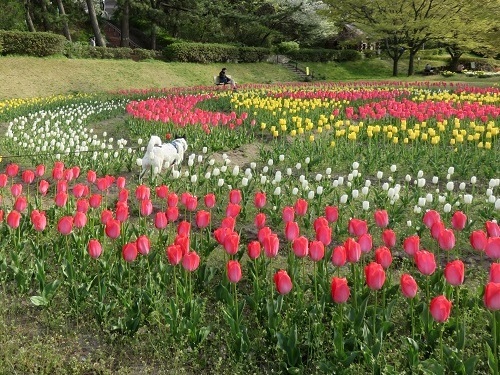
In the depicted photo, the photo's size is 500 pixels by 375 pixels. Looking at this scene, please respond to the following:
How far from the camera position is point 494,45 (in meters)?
42.0

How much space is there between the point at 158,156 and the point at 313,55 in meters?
39.2

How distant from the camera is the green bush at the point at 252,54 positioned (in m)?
38.7

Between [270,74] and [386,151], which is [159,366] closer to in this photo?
[386,151]

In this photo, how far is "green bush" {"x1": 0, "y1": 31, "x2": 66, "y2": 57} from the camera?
25.9 meters

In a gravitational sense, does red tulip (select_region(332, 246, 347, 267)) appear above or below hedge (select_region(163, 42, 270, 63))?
below

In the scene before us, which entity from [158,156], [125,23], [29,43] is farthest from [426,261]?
[125,23]

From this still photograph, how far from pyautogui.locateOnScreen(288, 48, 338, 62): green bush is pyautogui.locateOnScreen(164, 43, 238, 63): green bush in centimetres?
682

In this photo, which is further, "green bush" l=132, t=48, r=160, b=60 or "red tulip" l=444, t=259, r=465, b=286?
"green bush" l=132, t=48, r=160, b=60

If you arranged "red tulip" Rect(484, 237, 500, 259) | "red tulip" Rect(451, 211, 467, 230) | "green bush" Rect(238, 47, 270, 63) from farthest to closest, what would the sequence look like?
"green bush" Rect(238, 47, 270, 63) < "red tulip" Rect(451, 211, 467, 230) < "red tulip" Rect(484, 237, 500, 259)

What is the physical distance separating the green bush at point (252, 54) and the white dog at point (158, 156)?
32.4 meters

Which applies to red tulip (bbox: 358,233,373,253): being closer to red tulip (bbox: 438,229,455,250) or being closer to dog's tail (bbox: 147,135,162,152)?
red tulip (bbox: 438,229,455,250)

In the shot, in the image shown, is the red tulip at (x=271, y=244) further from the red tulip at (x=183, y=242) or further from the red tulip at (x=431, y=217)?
the red tulip at (x=431, y=217)

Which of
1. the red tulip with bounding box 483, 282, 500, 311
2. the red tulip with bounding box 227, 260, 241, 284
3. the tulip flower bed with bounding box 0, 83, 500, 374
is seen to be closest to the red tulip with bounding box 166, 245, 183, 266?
the tulip flower bed with bounding box 0, 83, 500, 374

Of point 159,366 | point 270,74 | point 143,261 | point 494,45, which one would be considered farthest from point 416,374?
point 494,45
